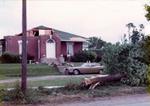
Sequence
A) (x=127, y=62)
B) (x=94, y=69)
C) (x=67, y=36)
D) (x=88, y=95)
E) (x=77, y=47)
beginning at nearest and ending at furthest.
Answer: (x=88, y=95) → (x=127, y=62) → (x=94, y=69) → (x=77, y=47) → (x=67, y=36)

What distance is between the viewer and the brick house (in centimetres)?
6531

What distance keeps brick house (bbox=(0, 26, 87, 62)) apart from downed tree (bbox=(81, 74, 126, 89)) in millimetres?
38426

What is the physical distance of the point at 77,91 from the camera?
2358cm

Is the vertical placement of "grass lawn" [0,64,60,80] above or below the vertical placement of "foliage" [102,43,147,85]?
below

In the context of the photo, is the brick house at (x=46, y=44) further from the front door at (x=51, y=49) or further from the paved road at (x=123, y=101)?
the paved road at (x=123, y=101)

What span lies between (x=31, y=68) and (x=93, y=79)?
26528 millimetres

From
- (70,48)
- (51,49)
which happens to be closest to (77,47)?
(70,48)

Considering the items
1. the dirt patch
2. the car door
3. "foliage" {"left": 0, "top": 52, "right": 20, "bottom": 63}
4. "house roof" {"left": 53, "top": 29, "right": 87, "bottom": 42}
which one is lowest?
the dirt patch

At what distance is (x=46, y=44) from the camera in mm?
65250

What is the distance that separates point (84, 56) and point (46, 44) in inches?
219

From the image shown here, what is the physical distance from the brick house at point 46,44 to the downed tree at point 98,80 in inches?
1513

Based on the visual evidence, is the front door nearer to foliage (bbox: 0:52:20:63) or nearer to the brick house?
the brick house

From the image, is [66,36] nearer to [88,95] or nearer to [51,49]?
[51,49]

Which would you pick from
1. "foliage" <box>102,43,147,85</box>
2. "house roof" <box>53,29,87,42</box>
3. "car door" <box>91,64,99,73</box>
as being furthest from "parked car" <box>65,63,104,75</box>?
"foliage" <box>102,43,147,85</box>
